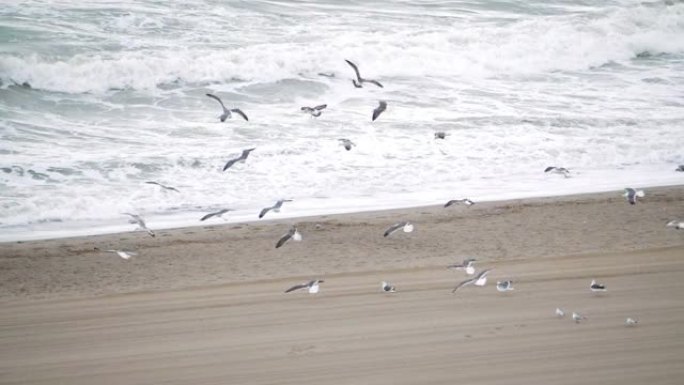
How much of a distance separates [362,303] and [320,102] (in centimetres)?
800

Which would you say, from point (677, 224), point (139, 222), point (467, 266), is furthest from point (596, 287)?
point (139, 222)

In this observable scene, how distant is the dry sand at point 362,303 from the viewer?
5.93m

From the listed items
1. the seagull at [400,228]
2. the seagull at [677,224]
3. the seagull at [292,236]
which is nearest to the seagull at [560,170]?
the seagull at [677,224]

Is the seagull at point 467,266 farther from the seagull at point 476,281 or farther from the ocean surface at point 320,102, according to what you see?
the ocean surface at point 320,102

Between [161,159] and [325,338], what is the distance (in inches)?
209

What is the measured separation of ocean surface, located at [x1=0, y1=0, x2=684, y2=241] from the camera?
1018cm

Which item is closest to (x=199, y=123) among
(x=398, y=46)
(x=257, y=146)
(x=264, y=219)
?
(x=257, y=146)

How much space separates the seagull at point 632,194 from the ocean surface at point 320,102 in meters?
0.67

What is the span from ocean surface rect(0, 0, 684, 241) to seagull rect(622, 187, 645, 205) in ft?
2.21

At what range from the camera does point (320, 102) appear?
14641mm

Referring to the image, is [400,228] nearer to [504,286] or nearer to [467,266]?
[467,266]

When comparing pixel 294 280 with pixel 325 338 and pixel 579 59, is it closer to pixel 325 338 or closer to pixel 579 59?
pixel 325 338

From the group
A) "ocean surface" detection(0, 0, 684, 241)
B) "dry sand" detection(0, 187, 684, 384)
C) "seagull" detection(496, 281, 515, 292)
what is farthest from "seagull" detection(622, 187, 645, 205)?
"seagull" detection(496, 281, 515, 292)

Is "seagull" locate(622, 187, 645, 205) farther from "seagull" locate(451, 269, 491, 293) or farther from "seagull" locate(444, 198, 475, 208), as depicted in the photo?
"seagull" locate(451, 269, 491, 293)
